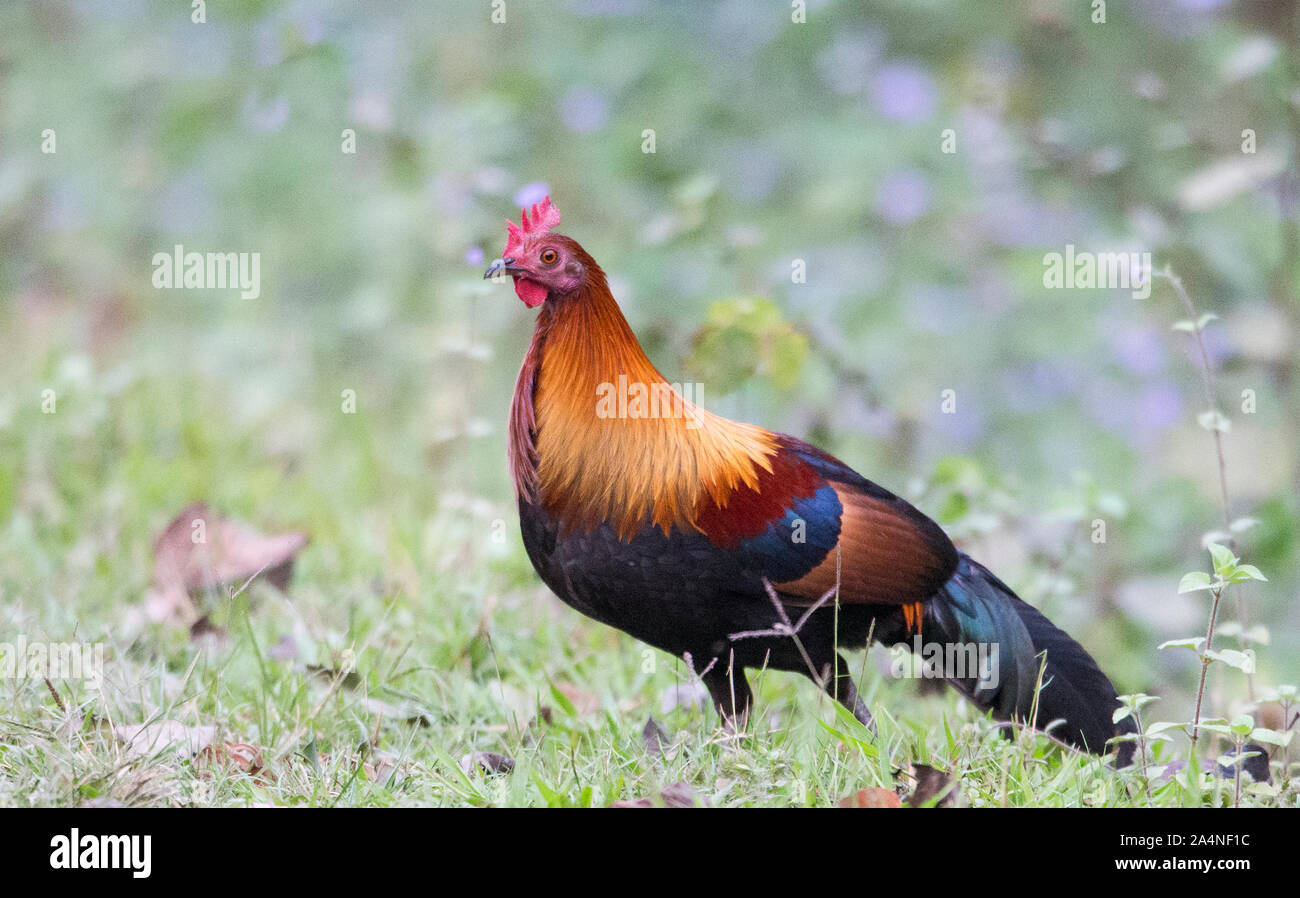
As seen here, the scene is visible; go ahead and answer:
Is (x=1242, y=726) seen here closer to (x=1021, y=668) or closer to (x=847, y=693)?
(x=1021, y=668)

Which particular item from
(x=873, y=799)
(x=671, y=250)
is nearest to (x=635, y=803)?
(x=873, y=799)

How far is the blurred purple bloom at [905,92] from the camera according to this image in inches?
204

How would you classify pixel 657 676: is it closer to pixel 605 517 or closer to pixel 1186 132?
pixel 605 517

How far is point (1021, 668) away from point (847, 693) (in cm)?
41

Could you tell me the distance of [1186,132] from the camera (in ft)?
15.4

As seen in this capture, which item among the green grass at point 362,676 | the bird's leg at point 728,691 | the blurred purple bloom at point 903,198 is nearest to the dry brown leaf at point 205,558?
the green grass at point 362,676

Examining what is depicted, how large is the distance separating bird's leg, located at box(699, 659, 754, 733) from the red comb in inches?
40.8

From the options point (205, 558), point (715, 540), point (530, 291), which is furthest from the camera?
point (205, 558)

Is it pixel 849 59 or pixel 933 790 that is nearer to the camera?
pixel 933 790

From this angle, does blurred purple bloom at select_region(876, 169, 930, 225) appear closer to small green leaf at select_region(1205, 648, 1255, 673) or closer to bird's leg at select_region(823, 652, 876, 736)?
bird's leg at select_region(823, 652, 876, 736)

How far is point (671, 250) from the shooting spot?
4.49 metres

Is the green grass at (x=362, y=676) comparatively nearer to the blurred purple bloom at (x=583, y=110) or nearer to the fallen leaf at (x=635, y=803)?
the fallen leaf at (x=635, y=803)

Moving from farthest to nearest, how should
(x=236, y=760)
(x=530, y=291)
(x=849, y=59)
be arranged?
(x=849, y=59) < (x=530, y=291) < (x=236, y=760)
